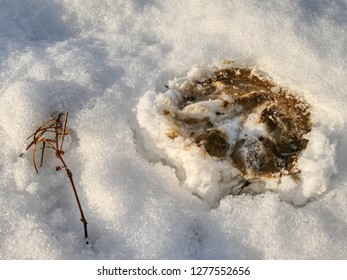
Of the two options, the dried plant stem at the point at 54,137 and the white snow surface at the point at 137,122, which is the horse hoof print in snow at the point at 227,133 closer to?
the white snow surface at the point at 137,122

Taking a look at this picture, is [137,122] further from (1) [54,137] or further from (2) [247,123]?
(2) [247,123]

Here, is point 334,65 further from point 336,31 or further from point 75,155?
point 75,155

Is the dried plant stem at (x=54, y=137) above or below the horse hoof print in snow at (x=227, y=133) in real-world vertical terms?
below

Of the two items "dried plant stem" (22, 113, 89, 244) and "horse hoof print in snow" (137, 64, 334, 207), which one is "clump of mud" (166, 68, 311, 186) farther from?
"dried plant stem" (22, 113, 89, 244)

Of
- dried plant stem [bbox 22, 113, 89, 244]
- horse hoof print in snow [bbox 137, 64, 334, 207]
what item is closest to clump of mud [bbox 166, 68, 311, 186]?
horse hoof print in snow [bbox 137, 64, 334, 207]

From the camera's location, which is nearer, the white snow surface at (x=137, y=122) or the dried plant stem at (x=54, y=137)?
the white snow surface at (x=137, y=122)

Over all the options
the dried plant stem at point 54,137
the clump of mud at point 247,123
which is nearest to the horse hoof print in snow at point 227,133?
the clump of mud at point 247,123
